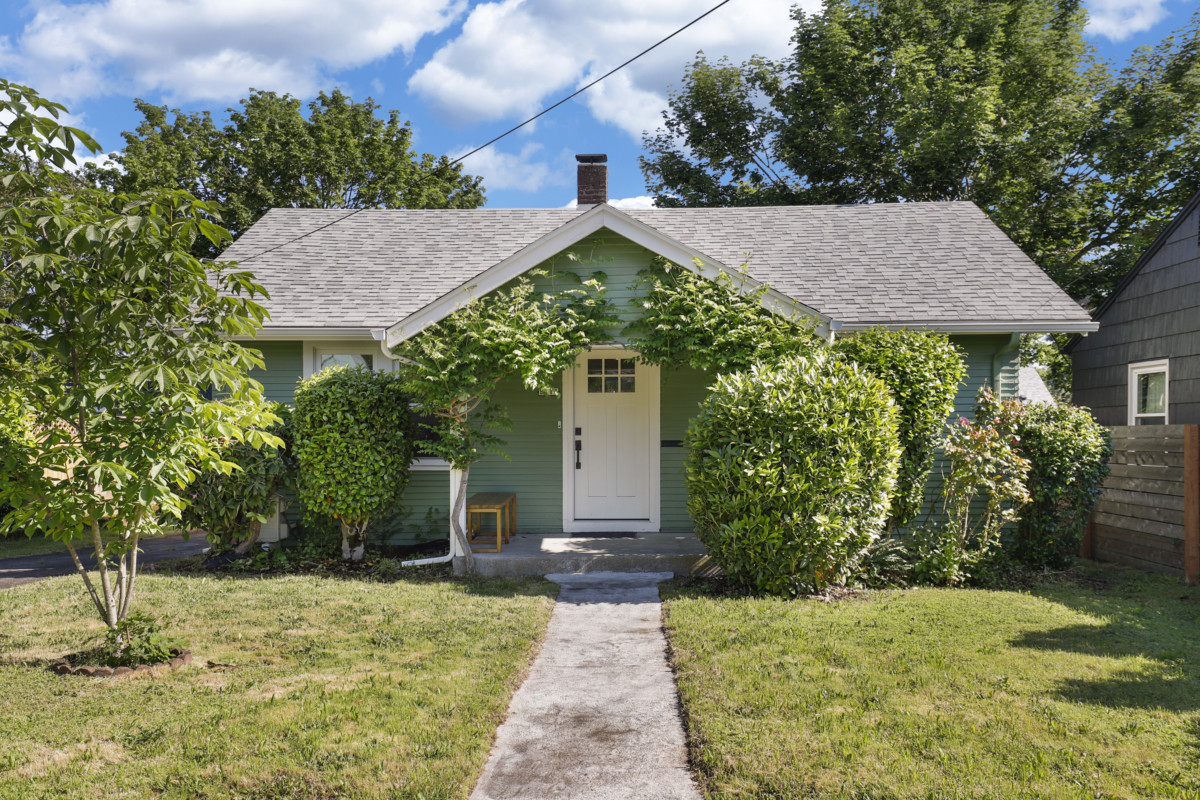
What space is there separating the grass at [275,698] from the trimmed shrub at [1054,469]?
5182mm

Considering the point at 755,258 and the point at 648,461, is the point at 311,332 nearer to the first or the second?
the point at 648,461

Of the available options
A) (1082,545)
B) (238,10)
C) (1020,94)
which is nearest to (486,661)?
(1082,545)

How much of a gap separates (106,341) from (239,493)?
13.3ft

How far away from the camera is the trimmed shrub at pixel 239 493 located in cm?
836

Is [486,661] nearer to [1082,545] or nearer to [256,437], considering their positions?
[256,437]

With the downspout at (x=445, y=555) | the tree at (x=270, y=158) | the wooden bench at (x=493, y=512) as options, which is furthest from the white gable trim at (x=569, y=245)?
the tree at (x=270, y=158)

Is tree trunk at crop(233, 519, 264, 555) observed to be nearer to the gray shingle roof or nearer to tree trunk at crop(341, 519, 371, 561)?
tree trunk at crop(341, 519, 371, 561)

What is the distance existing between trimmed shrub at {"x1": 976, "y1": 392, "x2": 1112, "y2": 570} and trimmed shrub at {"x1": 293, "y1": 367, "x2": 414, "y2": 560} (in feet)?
21.4

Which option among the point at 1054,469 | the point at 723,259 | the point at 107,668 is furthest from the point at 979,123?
the point at 107,668

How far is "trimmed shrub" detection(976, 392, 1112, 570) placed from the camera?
7.89 metres

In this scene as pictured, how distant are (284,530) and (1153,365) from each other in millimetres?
11635

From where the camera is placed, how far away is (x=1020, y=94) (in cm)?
1778

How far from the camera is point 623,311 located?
27.9 feet

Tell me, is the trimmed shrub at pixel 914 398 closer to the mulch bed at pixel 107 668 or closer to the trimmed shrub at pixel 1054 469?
the trimmed shrub at pixel 1054 469
